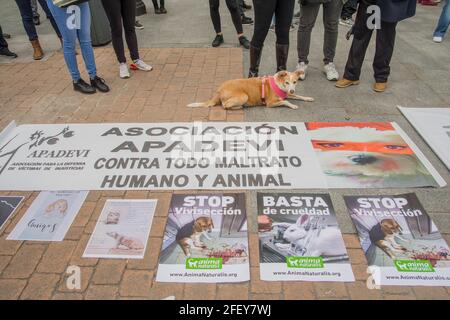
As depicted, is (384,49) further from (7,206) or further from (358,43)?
(7,206)

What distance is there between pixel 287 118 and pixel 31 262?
2.49m

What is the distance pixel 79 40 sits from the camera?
3.59m

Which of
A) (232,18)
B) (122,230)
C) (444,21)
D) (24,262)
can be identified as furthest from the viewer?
(444,21)

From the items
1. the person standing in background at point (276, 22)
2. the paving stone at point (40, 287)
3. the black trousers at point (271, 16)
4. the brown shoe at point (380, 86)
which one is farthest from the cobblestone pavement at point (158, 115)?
the black trousers at point (271, 16)

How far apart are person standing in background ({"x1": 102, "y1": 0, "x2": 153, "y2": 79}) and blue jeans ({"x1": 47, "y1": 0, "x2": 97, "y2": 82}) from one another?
0.26m

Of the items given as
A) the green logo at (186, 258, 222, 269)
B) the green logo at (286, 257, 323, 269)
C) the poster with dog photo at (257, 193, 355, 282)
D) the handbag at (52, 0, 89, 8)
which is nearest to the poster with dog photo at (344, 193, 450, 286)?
the poster with dog photo at (257, 193, 355, 282)

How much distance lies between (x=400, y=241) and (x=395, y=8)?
2402mm

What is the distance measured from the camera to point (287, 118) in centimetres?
324

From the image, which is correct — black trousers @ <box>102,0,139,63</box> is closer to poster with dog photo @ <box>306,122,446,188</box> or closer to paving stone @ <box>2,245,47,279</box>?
poster with dog photo @ <box>306,122,446,188</box>

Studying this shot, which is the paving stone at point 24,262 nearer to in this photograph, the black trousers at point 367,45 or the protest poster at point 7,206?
the protest poster at point 7,206

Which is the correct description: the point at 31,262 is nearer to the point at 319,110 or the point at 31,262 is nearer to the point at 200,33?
the point at 319,110

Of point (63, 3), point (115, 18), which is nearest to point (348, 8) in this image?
point (115, 18)

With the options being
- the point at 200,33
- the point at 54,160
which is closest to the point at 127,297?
the point at 54,160

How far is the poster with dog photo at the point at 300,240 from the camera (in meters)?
1.84
